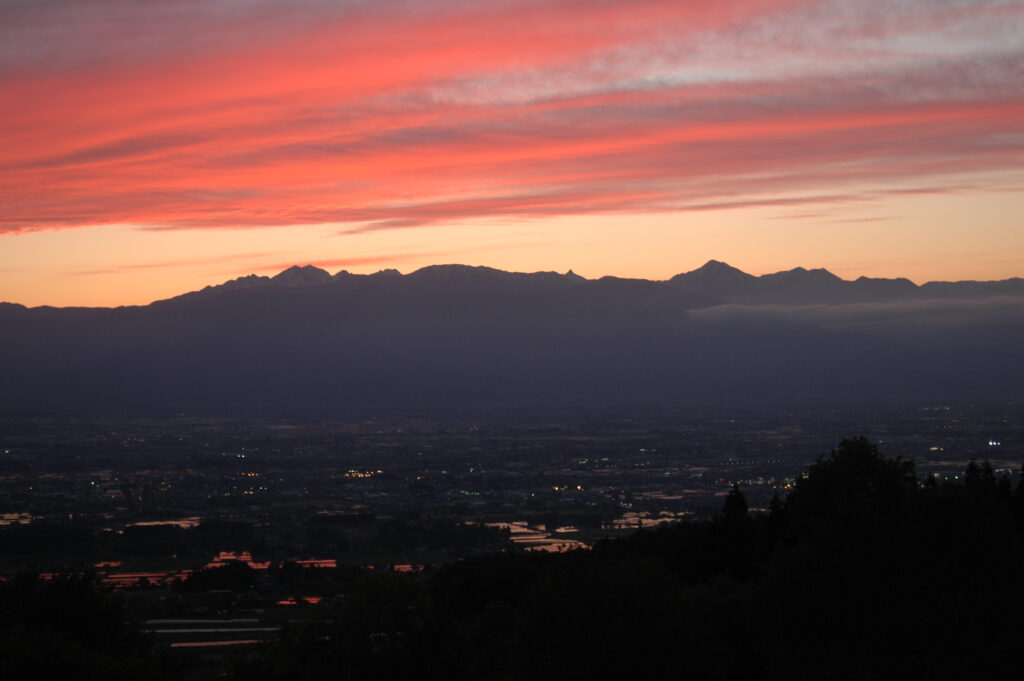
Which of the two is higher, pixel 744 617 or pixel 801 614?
pixel 801 614

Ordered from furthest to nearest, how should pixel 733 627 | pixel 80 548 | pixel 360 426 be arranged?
pixel 360 426 → pixel 80 548 → pixel 733 627

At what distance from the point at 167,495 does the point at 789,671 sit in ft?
218

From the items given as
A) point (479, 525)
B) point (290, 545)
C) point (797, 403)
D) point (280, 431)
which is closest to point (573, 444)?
point (280, 431)

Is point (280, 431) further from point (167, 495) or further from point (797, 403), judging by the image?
point (797, 403)

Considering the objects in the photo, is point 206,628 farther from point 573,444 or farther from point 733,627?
point 573,444

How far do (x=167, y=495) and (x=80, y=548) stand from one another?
2566cm

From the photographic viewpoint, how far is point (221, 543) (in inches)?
2322

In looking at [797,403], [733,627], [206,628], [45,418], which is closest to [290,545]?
[206,628]

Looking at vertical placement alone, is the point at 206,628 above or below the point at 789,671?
below

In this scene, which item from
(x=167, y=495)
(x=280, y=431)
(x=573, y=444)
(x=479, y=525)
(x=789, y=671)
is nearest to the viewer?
(x=789, y=671)

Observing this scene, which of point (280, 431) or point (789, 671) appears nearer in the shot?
point (789, 671)

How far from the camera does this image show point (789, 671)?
66.0 feet

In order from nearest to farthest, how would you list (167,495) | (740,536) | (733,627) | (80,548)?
(733,627) < (740,536) < (80,548) < (167,495)

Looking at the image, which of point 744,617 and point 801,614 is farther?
point 744,617
